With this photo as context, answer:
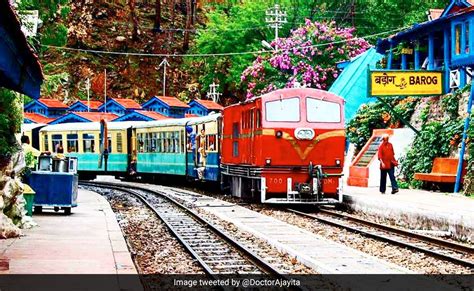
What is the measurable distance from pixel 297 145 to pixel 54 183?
6.27 meters

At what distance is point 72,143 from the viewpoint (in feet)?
139

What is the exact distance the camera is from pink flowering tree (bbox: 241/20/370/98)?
46.7m

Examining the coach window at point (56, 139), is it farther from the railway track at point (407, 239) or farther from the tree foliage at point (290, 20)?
the railway track at point (407, 239)

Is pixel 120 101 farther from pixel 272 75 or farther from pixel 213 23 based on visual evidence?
pixel 272 75

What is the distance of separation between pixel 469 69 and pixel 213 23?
34.3m

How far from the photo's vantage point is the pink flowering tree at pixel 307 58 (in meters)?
46.7

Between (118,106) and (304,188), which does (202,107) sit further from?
(304,188)

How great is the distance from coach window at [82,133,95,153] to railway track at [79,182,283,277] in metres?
18.7

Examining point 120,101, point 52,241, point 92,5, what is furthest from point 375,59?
point 92,5

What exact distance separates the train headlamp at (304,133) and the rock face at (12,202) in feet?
25.0

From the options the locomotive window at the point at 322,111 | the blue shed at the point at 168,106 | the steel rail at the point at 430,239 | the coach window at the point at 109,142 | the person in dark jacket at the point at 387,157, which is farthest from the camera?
the blue shed at the point at 168,106

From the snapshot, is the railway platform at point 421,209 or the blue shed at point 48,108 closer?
the railway platform at point 421,209

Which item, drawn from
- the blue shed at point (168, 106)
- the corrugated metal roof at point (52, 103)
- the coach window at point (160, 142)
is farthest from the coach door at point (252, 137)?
the corrugated metal roof at point (52, 103)

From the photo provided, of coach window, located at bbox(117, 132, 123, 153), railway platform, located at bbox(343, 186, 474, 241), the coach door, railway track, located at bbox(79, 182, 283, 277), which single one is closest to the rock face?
railway track, located at bbox(79, 182, 283, 277)
